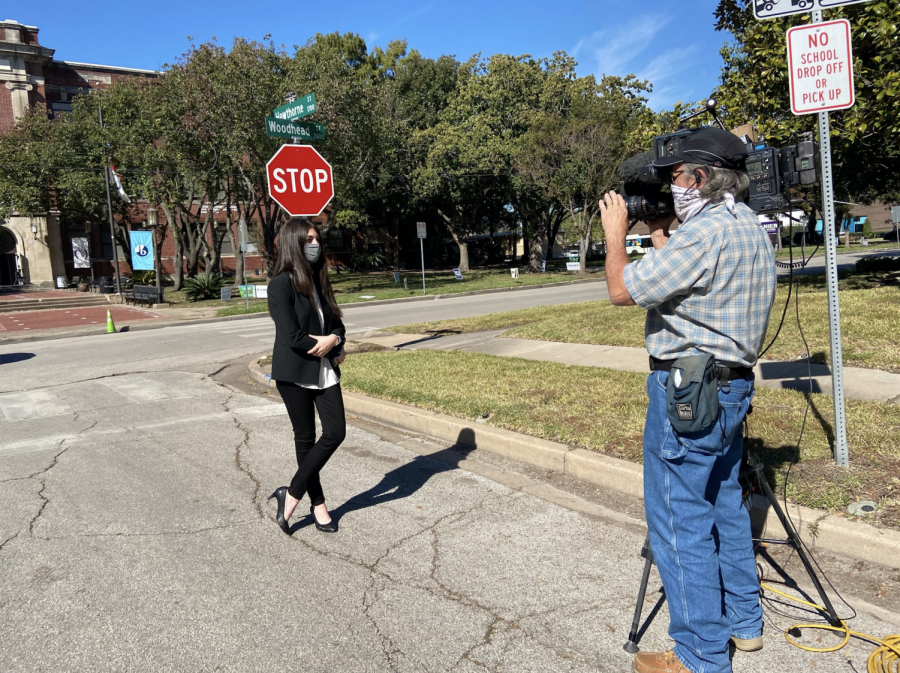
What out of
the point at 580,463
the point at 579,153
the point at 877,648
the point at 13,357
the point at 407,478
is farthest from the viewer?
the point at 579,153

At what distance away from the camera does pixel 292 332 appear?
404 cm

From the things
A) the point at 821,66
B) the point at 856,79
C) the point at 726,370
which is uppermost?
the point at 856,79

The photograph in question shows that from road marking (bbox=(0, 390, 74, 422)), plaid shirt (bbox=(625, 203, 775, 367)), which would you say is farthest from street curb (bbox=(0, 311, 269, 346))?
plaid shirt (bbox=(625, 203, 775, 367))

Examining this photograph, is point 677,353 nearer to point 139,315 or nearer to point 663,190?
point 663,190

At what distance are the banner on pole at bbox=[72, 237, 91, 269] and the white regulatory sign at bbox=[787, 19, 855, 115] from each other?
132 ft

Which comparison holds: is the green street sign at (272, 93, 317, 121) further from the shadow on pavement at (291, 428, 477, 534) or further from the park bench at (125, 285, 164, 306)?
the park bench at (125, 285, 164, 306)

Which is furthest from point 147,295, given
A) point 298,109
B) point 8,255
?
point 8,255

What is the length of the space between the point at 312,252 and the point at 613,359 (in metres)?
5.81

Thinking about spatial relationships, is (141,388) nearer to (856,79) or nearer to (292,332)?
(292,332)

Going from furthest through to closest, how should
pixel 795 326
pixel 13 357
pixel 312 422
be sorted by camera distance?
pixel 13 357, pixel 795 326, pixel 312 422

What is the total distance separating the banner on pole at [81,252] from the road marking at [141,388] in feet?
102

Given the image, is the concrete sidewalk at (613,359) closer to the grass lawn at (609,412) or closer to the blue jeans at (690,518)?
the grass lawn at (609,412)

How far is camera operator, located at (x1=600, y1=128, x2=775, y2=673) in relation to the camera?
249 centimetres

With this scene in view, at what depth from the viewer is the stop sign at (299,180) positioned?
315 inches
